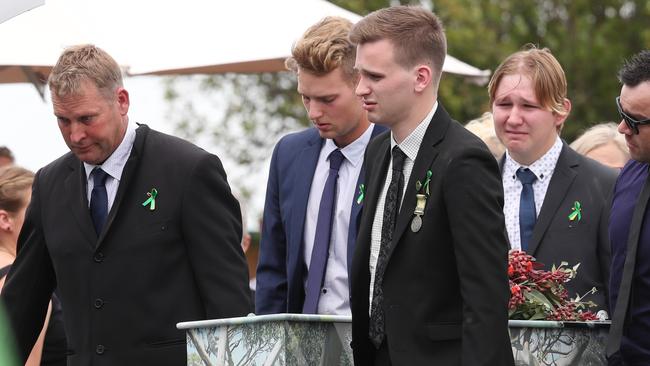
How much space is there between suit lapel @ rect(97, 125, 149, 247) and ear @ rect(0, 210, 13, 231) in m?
1.65

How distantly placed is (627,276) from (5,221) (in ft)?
11.5

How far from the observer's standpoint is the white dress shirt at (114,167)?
19.1 feet

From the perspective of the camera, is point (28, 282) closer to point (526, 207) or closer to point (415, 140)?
point (415, 140)

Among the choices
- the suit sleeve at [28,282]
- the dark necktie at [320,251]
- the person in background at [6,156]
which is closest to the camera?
the suit sleeve at [28,282]

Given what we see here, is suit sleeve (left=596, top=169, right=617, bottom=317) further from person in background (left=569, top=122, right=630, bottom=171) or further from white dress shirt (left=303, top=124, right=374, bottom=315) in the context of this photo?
person in background (left=569, top=122, right=630, bottom=171)

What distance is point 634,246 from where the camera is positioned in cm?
553

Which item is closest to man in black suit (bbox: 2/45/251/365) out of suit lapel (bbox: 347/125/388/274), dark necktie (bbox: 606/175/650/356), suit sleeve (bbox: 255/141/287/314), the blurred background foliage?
suit lapel (bbox: 347/125/388/274)

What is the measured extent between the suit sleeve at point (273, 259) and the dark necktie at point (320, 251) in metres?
0.34

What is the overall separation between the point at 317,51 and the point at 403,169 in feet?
4.46

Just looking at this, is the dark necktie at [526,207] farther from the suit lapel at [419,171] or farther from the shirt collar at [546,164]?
the suit lapel at [419,171]

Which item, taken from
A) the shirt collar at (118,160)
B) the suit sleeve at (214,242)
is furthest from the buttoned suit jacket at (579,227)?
the shirt collar at (118,160)

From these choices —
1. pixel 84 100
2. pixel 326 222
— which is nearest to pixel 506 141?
pixel 326 222

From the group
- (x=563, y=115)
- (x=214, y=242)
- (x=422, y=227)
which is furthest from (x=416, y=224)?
(x=563, y=115)

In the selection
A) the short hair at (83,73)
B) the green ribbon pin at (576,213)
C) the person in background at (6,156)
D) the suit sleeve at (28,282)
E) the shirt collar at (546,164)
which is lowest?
the suit sleeve at (28,282)
